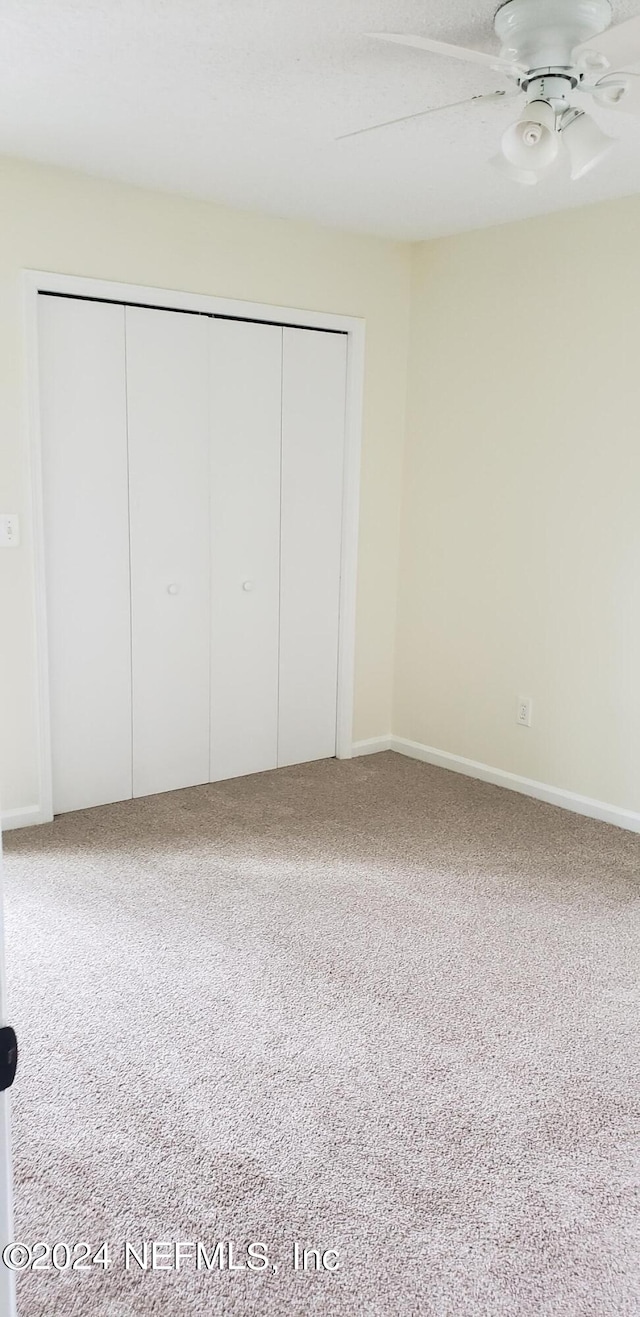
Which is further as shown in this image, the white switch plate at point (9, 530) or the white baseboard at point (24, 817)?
the white baseboard at point (24, 817)

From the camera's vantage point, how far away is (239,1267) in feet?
5.81

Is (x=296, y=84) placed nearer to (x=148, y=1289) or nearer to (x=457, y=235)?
(x=457, y=235)

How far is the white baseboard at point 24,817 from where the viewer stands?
12.1ft

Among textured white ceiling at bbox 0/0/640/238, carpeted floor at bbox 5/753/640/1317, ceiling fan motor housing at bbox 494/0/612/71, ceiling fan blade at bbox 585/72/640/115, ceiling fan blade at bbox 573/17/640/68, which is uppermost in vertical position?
textured white ceiling at bbox 0/0/640/238

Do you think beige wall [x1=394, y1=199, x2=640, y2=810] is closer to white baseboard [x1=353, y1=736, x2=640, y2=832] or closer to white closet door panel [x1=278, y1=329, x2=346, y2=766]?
white baseboard [x1=353, y1=736, x2=640, y2=832]

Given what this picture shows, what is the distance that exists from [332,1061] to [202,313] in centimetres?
286

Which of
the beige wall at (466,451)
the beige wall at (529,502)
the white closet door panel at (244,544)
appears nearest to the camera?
the beige wall at (466,451)

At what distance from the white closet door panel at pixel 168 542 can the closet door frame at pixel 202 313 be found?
107 mm

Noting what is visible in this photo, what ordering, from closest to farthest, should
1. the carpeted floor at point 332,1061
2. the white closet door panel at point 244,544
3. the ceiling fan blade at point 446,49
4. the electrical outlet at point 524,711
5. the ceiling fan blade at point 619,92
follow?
the carpeted floor at point 332,1061 → the ceiling fan blade at point 446,49 → the ceiling fan blade at point 619,92 → the white closet door panel at point 244,544 → the electrical outlet at point 524,711

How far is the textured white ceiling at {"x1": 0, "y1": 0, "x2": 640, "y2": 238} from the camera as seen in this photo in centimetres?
221

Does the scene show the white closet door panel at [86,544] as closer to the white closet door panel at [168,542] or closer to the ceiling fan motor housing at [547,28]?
the white closet door panel at [168,542]

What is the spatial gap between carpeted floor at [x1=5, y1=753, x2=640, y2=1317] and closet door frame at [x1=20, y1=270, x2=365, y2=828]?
44 centimetres

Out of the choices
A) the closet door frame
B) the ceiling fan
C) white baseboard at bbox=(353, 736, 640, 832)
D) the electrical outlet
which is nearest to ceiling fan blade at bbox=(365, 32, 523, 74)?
the ceiling fan

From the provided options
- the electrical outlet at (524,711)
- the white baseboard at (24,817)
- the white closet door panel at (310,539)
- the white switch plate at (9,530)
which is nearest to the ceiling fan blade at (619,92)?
the white closet door panel at (310,539)
